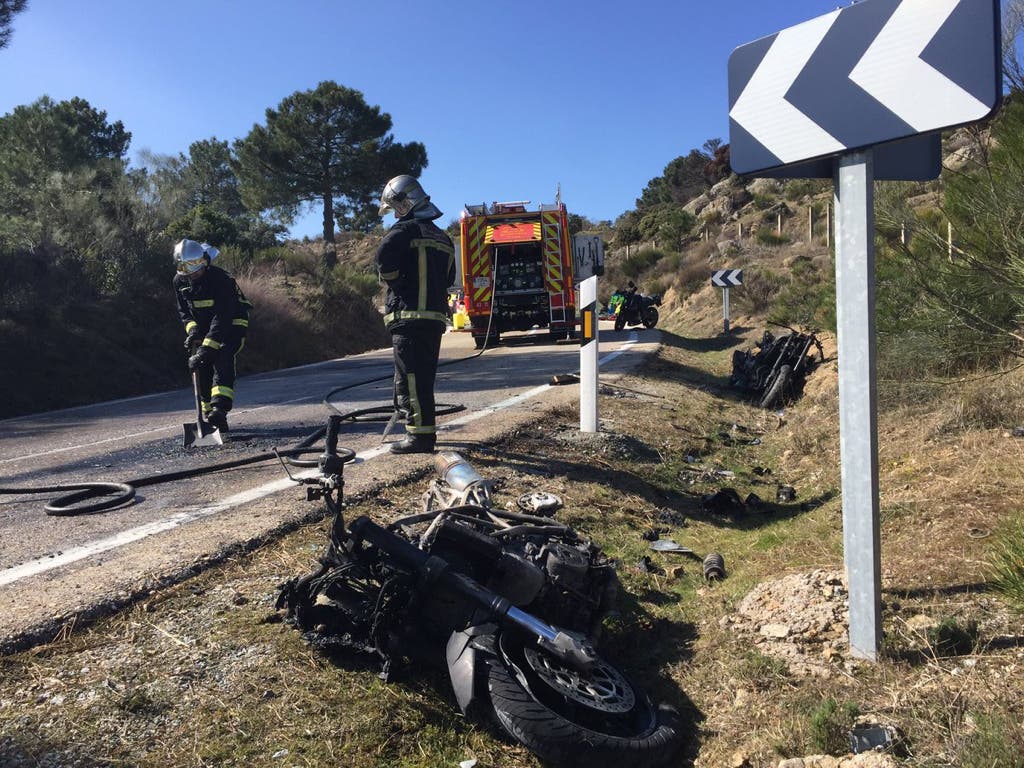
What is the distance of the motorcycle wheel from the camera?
222 cm

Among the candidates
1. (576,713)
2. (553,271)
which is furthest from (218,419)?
(553,271)

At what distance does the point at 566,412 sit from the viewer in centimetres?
715

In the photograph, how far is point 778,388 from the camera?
887 centimetres

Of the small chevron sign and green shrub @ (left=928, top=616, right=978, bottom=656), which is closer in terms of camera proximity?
green shrub @ (left=928, top=616, right=978, bottom=656)

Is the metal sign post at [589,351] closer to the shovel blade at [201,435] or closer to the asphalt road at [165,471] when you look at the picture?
the asphalt road at [165,471]

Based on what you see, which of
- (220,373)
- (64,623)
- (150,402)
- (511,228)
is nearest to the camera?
(64,623)

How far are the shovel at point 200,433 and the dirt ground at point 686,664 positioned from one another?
2.78 metres

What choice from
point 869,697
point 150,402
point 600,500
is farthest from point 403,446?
point 150,402

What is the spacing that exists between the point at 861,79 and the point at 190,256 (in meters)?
5.82

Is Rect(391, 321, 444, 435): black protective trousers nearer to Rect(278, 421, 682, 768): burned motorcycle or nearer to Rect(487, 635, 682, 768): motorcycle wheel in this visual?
Rect(278, 421, 682, 768): burned motorcycle

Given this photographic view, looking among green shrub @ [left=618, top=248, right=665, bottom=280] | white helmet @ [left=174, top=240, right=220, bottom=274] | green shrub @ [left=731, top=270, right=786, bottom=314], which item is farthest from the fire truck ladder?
green shrub @ [left=618, top=248, right=665, bottom=280]

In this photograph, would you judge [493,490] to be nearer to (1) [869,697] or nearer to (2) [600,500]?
(2) [600,500]

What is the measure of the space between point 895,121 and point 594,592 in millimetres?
2004

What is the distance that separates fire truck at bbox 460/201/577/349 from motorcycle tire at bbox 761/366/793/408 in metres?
7.88
